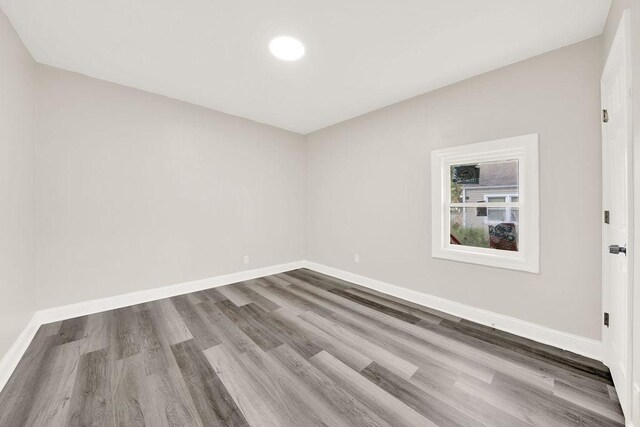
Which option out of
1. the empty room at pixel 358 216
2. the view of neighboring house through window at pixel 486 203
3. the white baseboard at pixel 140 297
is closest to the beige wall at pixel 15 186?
the empty room at pixel 358 216

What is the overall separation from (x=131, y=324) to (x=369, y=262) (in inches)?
114

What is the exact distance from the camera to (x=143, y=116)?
2.99 m

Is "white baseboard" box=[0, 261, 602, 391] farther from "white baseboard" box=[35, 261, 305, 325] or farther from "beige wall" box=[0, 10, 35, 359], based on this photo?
"beige wall" box=[0, 10, 35, 359]

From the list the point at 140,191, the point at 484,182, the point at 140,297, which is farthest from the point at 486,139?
the point at 140,297

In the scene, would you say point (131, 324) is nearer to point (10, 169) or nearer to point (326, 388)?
point (10, 169)

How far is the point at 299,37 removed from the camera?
78.5 inches

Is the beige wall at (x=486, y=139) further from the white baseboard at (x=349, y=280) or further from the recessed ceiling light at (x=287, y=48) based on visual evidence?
the recessed ceiling light at (x=287, y=48)

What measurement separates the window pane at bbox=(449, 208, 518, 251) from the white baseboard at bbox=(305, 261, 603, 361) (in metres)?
0.69

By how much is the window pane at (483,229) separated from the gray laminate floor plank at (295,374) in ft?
2.81

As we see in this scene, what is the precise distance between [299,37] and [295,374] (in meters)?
2.62

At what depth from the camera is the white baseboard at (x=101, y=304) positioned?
5.94ft

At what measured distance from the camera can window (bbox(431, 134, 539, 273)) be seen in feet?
7.25

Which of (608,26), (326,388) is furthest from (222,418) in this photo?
(608,26)

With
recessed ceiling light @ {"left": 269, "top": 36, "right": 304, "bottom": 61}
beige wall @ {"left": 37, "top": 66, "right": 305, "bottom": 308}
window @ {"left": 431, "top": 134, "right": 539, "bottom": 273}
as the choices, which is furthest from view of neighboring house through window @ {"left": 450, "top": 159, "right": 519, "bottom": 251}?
beige wall @ {"left": 37, "top": 66, "right": 305, "bottom": 308}
